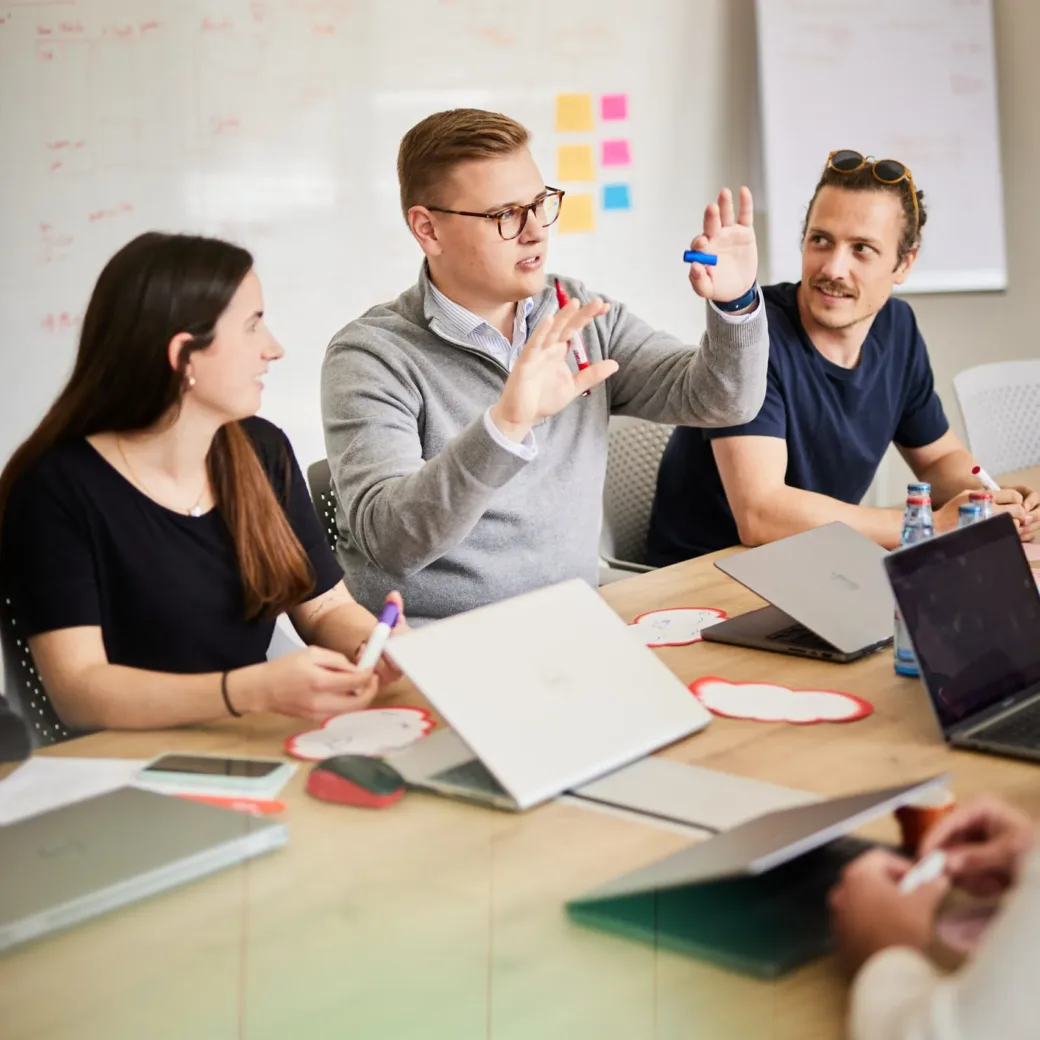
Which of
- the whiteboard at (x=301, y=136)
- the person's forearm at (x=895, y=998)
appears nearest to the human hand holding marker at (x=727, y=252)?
the whiteboard at (x=301, y=136)

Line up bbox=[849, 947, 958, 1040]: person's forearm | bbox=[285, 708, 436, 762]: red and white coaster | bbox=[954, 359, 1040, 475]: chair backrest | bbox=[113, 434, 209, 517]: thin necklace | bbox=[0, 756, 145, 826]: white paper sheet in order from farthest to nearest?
bbox=[954, 359, 1040, 475]: chair backrest < bbox=[113, 434, 209, 517]: thin necklace < bbox=[285, 708, 436, 762]: red and white coaster < bbox=[0, 756, 145, 826]: white paper sheet < bbox=[849, 947, 958, 1040]: person's forearm

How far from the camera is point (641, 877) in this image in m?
0.91

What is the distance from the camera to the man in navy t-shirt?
2.08 meters

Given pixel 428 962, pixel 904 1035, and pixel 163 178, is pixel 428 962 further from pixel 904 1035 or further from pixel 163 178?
pixel 163 178

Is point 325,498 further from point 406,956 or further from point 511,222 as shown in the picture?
point 406,956

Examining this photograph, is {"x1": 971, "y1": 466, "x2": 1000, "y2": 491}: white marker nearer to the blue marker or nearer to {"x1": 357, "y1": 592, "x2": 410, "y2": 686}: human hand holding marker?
the blue marker

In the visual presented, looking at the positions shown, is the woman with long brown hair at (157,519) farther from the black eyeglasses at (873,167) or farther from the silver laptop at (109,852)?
the black eyeglasses at (873,167)

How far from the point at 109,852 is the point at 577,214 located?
2.78 meters

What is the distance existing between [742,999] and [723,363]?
1151mm

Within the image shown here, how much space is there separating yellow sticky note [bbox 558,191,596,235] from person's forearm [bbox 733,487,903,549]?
1583mm

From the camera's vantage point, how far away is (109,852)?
33.9 inches

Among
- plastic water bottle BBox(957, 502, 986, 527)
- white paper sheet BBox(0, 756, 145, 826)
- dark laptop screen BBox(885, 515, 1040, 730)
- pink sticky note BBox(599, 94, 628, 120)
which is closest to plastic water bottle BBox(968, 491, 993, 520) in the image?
plastic water bottle BBox(957, 502, 986, 527)

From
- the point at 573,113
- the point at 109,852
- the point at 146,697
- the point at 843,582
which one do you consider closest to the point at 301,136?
Result: the point at 573,113

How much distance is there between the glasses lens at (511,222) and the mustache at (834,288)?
61 centimetres
